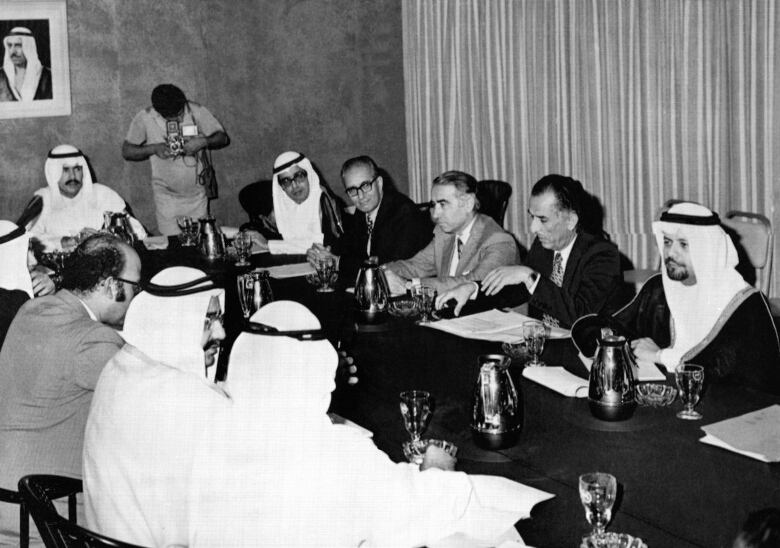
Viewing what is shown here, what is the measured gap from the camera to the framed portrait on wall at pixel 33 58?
6.75 meters

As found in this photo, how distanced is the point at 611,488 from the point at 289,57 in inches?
257

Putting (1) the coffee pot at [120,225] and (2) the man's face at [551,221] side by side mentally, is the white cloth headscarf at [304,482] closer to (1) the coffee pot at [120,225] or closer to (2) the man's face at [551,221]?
(2) the man's face at [551,221]

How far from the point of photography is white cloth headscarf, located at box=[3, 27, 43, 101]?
676 centimetres

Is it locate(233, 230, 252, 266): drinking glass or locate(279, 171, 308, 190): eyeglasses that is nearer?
locate(233, 230, 252, 266): drinking glass

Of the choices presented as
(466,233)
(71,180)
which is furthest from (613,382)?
(71,180)

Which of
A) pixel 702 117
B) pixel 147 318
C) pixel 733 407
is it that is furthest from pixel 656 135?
pixel 147 318

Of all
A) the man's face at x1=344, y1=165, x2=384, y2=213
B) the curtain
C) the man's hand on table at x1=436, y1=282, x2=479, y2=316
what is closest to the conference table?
the man's hand on table at x1=436, y1=282, x2=479, y2=316

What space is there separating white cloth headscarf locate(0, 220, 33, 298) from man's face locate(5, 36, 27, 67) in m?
3.26

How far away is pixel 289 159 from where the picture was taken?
567 centimetres

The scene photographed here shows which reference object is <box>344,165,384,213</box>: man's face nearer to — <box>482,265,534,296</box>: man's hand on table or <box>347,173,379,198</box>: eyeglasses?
<box>347,173,379,198</box>: eyeglasses

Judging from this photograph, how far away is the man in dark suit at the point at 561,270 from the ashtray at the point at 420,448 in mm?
1423

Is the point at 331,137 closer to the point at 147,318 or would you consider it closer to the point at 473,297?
the point at 473,297

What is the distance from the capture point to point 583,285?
384 centimetres

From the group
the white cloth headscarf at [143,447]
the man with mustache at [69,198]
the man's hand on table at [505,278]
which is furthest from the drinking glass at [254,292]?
the man with mustache at [69,198]
